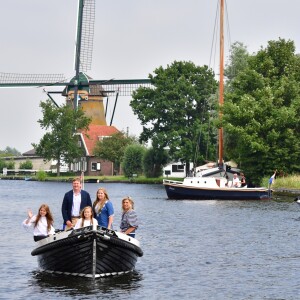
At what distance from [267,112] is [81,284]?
57.5 m

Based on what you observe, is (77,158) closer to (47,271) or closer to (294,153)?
(294,153)

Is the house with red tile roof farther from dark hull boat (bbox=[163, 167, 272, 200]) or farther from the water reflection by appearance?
the water reflection

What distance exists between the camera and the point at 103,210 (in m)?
26.2

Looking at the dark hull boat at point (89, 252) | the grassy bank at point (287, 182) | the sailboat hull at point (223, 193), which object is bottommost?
the dark hull boat at point (89, 252)

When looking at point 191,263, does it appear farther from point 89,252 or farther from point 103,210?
point 89,252

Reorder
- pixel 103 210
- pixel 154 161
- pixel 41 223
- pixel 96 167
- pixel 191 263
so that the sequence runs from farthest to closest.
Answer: pixel 96 167, pixel 154 161, pixel 191 263, pixel 41 223, pixel 103 210

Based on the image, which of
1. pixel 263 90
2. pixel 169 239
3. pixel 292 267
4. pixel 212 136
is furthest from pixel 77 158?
pixel 292 267

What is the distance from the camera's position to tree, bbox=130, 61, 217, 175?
390 feet

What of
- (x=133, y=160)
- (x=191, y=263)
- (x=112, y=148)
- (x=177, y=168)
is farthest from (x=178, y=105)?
(x=191, y=263)

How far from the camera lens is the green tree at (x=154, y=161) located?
405 ft

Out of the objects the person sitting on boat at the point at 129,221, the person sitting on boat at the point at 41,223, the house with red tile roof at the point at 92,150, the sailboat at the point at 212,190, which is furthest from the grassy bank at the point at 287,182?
the house with red tile roof at the point at 92,150

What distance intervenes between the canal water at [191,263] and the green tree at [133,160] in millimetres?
80055

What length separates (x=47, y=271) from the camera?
2753cm

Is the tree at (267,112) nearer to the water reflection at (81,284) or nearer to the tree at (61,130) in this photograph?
the water reflection at (81,284)
